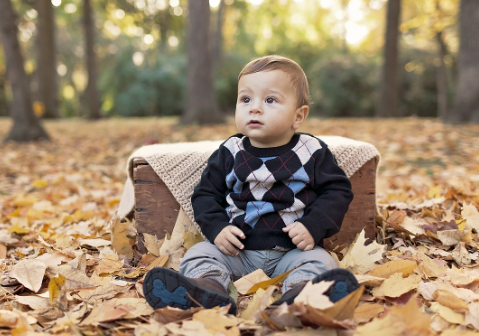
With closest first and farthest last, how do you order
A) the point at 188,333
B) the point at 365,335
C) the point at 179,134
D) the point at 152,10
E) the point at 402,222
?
the point at 365,335
the point at 188,333
the point at 402,222
the point at 179,134
the point at 152,10

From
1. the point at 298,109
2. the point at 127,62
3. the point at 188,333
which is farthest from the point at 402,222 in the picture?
the point at 127,62

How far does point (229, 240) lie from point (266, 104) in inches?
23.0

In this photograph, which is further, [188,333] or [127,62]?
[127,62]

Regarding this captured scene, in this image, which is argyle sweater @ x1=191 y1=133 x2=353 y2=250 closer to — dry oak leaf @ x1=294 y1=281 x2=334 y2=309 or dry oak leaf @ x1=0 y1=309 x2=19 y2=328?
dry oak leaf @ x1=294 y1=281 x2=334 y2=309

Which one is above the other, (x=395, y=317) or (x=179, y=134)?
(x=395, y=317)

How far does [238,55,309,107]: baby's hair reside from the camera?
1872mm

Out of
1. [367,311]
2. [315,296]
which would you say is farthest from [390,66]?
[315,296]

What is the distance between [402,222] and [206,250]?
3.81 feet

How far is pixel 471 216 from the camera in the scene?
2.45m

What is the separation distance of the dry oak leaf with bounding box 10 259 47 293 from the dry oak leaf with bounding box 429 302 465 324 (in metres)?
1.52

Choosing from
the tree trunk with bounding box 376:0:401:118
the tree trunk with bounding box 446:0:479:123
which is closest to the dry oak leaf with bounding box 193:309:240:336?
the tree trunk with bounding box 446:0:479:123

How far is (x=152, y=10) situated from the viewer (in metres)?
13.2

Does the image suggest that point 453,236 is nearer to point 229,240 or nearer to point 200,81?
point 229,240

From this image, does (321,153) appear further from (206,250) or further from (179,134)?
(179,134)
